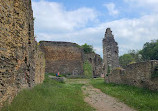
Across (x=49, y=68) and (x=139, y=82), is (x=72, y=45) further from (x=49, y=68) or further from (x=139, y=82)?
(x=139, y=82)

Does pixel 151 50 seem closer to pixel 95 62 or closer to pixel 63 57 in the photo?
pixel 95 62

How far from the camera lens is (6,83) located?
4.56m

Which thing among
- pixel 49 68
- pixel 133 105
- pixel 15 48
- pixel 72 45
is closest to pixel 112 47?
pixel 72 45

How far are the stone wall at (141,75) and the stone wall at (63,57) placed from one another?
16.4m

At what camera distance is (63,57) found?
1154 inches

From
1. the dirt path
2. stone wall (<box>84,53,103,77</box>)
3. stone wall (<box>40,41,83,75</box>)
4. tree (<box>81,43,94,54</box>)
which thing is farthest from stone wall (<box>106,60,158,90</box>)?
tree (<box>81,43,94,54</box>)

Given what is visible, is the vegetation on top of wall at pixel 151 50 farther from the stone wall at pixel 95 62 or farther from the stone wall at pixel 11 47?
the stone wall at pixel 11 47

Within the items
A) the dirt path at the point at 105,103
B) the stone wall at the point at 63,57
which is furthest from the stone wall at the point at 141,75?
the stone wall at the point at 63,57

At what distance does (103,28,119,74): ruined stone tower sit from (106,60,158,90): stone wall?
7479mm

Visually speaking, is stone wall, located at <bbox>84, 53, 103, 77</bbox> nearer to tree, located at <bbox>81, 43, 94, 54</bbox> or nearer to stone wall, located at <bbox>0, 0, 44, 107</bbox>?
tree, located at <bbox>81, 43, 94, 54</bbox>

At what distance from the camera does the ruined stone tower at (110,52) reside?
21453 millimetres

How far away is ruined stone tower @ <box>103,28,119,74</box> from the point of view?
70.4ft

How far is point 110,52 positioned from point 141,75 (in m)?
11.8

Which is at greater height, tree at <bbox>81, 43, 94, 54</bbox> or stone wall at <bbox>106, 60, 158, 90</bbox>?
tree at <bbox>81, 43, 94, 54</bbox>
